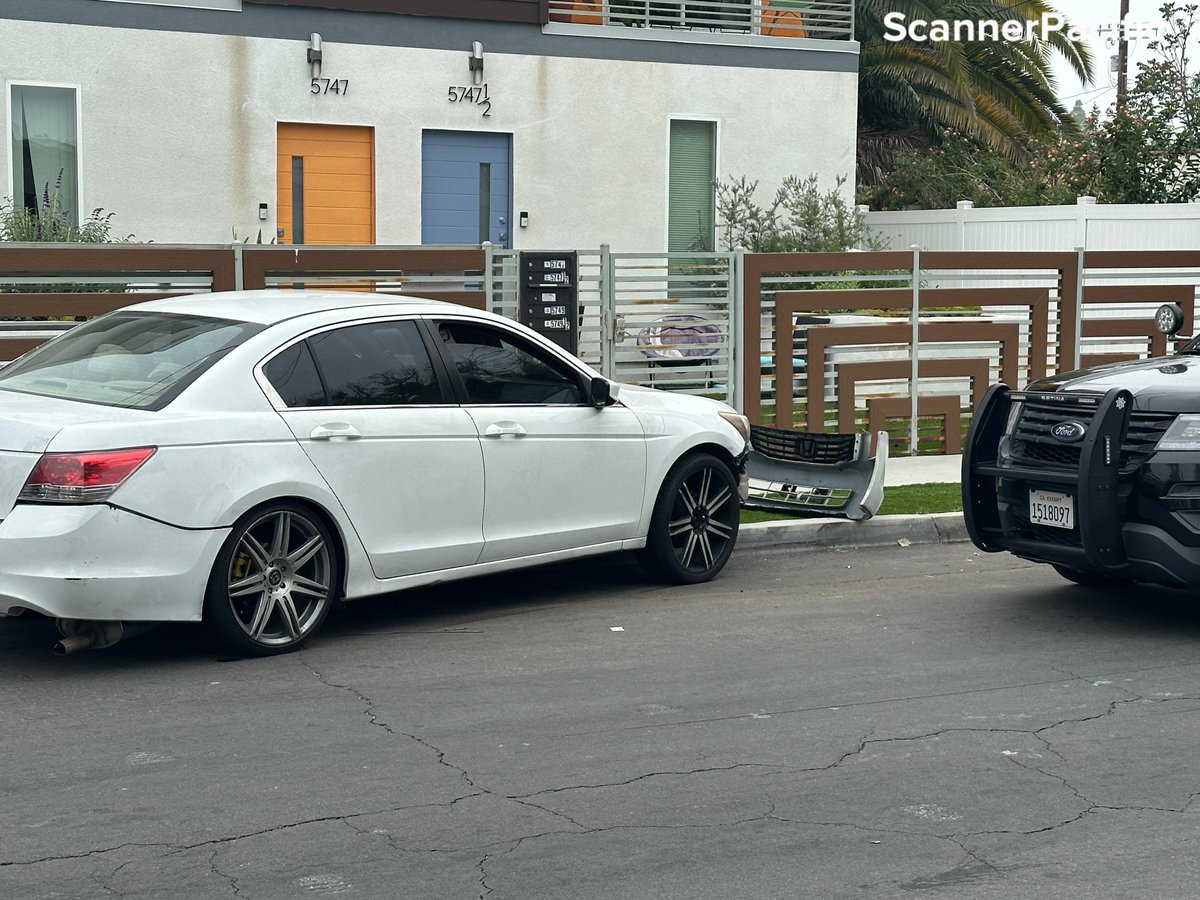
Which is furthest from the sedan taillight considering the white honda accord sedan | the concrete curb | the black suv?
the concrete curb

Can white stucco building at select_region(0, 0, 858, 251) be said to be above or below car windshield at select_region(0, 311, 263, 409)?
above

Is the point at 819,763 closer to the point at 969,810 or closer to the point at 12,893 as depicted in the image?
the point at 969,810

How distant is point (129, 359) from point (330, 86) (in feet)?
36.5

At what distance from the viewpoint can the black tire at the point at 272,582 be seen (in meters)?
7.19

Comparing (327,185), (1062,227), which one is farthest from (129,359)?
(1062,227)

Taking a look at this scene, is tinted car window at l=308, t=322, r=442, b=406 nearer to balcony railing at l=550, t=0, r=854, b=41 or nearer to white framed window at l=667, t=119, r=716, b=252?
balcony railing at l=550, t=0, r=854, b=41

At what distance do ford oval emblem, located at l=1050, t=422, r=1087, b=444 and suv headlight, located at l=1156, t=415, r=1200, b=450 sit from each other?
381 millimetres

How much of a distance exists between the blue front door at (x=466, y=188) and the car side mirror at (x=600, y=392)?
10395mm

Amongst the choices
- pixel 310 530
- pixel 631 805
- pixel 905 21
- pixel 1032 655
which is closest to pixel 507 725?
pixel 631 805

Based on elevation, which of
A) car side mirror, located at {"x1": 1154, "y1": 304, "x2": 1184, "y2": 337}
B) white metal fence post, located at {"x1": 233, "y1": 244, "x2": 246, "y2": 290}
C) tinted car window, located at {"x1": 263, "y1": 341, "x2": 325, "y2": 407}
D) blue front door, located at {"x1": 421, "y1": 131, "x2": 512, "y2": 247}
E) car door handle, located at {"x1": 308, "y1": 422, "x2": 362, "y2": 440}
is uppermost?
blue front door, located at {"x1": 421, "y1": 131, "x2": 512, "y2": 247}

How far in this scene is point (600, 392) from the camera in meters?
8.86

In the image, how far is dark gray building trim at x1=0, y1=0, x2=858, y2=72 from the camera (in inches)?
669

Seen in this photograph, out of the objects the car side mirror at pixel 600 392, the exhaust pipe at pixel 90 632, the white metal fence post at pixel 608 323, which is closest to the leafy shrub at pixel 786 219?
the white metal fence post at pixel 608 323

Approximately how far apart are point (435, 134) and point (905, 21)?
1399cm
